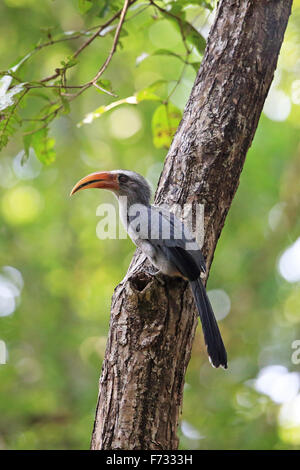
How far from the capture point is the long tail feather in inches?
115

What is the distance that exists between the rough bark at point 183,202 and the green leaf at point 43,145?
1.14 metres

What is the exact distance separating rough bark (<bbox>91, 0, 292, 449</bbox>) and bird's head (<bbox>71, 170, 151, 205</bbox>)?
2.22 feet

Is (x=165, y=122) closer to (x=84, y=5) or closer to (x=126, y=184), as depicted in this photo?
(x=126, y=184)

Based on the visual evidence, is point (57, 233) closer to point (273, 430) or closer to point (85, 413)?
point (85, 413)

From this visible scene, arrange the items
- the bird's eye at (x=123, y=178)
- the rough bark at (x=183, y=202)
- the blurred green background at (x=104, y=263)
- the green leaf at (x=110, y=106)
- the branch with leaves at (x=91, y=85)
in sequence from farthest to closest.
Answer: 1. the blurred green background at (x=104, y=263)
2. the bird's eye at (x=123, y=178)
3. the green leaf at (x=110, y=106)
4. the branch with leaves at (x=91, y=85)
5. the rough bark at (x=183, y=202)

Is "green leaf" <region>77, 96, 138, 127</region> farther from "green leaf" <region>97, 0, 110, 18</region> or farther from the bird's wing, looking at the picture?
the bird's wing

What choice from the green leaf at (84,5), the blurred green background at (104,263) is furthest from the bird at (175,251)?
the blurred green background at (104,263)

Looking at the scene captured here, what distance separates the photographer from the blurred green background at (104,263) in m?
6.18

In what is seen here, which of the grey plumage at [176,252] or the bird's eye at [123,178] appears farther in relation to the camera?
the bird's eye at [123,178]

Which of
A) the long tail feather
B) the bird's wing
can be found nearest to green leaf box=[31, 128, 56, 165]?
the bird's wing

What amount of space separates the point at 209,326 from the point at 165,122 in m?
1.96

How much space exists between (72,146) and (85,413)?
4.35 m

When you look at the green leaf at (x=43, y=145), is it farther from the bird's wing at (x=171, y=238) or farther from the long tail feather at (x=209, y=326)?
the long tail feather at (x=209, y=326)

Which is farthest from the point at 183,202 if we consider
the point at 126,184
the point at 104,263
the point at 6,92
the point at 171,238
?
the point at 104,263
